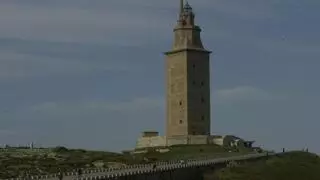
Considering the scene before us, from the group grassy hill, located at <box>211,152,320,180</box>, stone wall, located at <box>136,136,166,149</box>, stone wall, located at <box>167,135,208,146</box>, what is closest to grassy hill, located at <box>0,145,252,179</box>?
stone wall, located at <box>167,135,208,146</box>

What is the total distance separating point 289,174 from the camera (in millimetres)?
86500

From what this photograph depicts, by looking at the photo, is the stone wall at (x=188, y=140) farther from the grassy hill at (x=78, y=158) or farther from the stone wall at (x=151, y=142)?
the grassy hill at (x=78, y=158)

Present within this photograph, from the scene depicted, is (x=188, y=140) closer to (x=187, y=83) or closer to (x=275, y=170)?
(x=187, y=83)

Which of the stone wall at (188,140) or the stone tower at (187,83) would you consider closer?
the stone wall at (188,140)

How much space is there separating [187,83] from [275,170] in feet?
141

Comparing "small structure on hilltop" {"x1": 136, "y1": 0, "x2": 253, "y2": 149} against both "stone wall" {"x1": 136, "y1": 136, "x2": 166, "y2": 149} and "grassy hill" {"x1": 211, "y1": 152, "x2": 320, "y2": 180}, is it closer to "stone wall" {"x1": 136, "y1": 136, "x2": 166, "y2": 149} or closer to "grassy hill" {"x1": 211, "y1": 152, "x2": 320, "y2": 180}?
"stone wall" {"x1": 136, "y1": 136, "x2": 166, "y2": 149}

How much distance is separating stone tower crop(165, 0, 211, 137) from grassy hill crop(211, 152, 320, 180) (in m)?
25.2

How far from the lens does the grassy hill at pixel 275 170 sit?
78375 millimetres

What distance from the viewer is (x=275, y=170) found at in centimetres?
8862

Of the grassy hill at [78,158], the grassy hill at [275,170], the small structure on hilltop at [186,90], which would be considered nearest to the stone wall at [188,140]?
the small structure on hilltop at [186,90]

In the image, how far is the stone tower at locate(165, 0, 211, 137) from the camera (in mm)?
129250

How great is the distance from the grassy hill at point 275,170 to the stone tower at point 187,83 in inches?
994

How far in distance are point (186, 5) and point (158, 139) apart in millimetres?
24909

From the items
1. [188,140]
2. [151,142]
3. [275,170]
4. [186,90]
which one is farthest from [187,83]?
[275,170]
